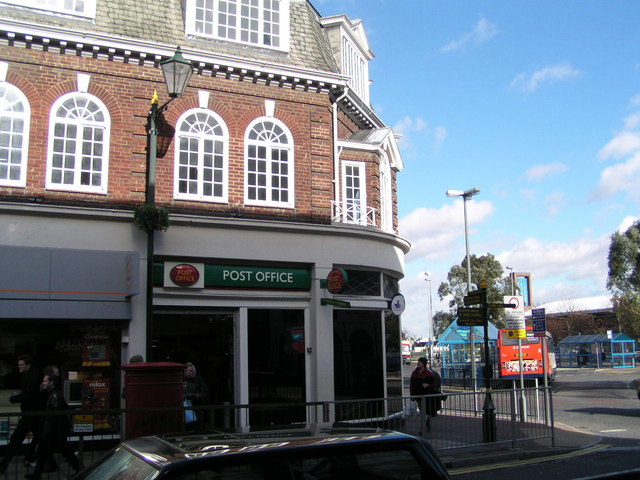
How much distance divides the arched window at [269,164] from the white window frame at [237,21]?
220cm

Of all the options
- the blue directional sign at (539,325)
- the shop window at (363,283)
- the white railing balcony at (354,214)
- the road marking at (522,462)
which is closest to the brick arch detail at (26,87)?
the white railing balcony at (354,214)

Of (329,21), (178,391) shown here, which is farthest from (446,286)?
(178,391)

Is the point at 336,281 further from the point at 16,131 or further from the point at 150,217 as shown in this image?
the point at 16,131

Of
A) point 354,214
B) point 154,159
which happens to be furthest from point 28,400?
point 354,214

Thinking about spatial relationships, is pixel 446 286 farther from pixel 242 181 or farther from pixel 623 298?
pixel 242 181

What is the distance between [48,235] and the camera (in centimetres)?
1276

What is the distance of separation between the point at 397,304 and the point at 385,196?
3.56 metres

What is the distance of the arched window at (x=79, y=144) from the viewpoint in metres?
13.4

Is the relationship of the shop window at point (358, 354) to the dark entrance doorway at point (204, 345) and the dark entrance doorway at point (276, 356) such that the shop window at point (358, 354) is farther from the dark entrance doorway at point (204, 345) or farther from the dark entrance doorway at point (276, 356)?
the dark entrance doorway at point (204, 345)

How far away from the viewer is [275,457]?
361 centimetres

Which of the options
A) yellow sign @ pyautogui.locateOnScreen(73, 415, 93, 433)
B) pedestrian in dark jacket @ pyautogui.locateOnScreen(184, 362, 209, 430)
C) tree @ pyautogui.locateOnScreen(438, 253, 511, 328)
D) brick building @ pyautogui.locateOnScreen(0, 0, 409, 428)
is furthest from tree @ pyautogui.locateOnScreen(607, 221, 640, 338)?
yellow sign @ pyautogui.locateOnScreen(73, 415, 93, 433)

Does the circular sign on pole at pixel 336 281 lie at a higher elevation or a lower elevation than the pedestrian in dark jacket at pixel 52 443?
higher

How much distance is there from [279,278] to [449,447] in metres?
5.53

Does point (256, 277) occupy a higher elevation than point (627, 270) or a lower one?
lower
